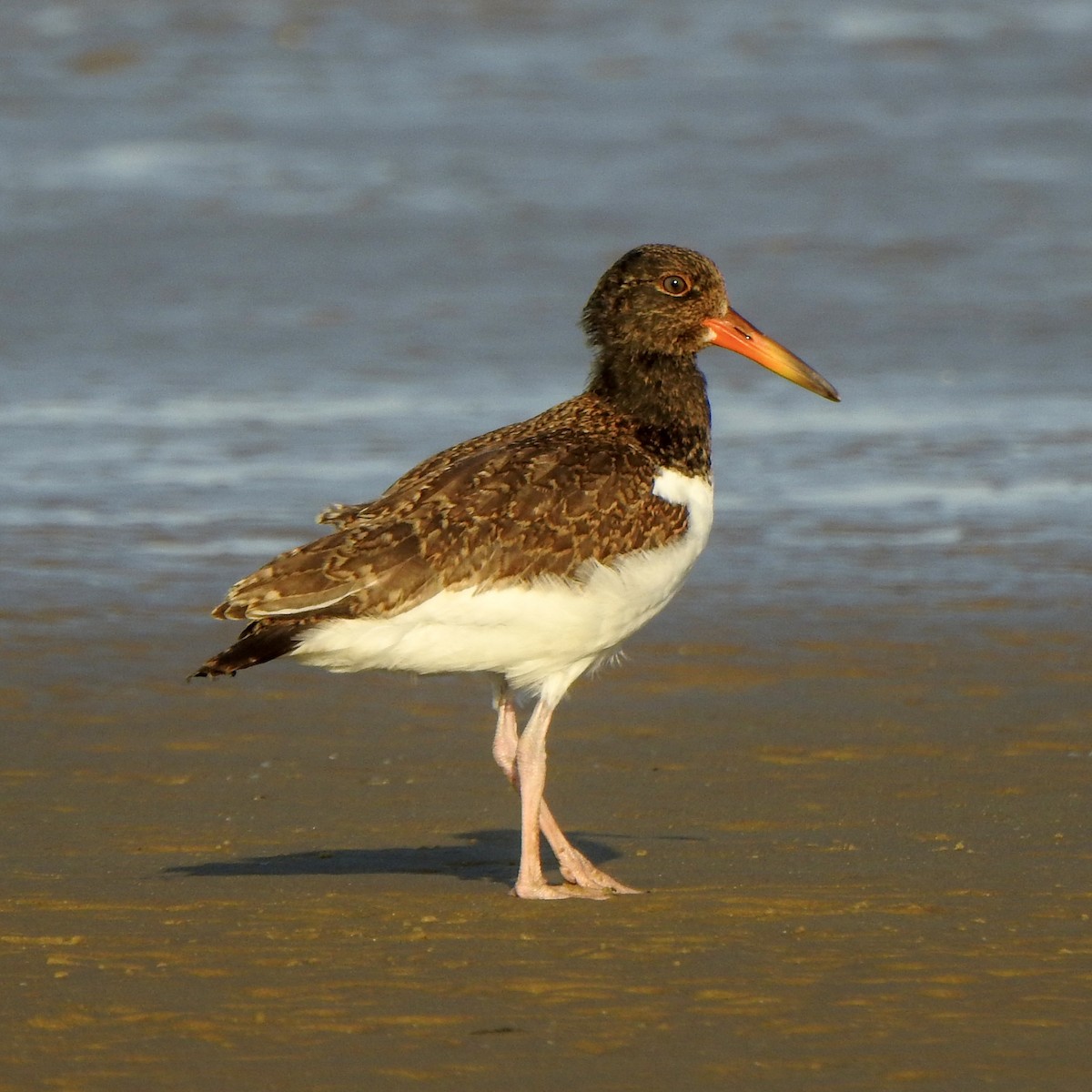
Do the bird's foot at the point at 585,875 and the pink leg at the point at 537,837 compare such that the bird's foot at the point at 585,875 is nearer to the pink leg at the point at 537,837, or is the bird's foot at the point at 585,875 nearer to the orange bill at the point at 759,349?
the pink leg at the point at 537,837

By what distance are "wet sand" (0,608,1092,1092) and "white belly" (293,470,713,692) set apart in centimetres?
60

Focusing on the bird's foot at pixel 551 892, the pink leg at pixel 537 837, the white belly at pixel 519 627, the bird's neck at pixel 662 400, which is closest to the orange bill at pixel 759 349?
the bird's neck at pixel 662 400

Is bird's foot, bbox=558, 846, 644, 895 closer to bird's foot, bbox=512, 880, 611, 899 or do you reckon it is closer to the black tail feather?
bird's foot, bbox=512, 880, 611, 899

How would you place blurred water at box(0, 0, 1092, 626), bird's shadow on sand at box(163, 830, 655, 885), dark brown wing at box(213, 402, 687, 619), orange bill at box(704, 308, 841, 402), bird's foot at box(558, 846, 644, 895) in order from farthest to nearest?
blurred water at box(0, 0, 1092, 626), orange bill at box(704, 308, 841, 402), bird's shadow on sand at box(163, 830, 655, 885), bird's foot at box(558, 846, 644, 895), dark brown wing at box(213, 402, 687, 619)

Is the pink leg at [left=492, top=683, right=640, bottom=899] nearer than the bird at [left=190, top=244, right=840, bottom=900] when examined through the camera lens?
No

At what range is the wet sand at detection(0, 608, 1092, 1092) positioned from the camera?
4.80m

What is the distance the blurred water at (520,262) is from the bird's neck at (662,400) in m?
2.59

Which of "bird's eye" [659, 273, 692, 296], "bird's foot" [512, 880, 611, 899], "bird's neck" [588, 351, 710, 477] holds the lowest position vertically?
"bird's foot" [512, 880, 611, 899]

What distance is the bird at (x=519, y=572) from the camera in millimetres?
6020

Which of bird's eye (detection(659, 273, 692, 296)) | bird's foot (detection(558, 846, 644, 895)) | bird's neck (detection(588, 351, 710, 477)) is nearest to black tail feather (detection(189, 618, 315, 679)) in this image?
bird's foot (detection(558, 846, 644, 895))

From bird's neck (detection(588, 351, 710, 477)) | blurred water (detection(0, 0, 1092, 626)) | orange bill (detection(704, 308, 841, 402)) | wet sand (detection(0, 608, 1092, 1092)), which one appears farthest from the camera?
blurred water (detection(0, 0, 1092, 626))

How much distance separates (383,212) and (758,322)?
421 centimetres

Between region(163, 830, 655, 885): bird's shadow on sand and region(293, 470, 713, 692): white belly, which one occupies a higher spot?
region(293, 470, 713, 692): white belly

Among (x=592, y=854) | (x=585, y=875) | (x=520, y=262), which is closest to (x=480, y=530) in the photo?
(x=585, y=875)
